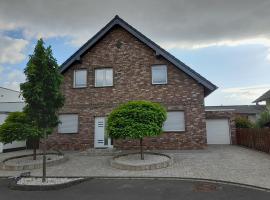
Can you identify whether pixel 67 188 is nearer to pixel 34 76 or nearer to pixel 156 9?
pixel 34 76

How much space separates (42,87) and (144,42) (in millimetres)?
9849

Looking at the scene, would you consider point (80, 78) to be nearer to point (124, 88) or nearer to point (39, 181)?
→ point (124, 88)

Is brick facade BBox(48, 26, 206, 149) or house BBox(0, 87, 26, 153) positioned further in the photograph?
house BBox(0, 87, 26, 153)

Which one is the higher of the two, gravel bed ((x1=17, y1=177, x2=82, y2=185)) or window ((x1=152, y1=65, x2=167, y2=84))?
window ((x1=152, y1=65, x2=167, y2=84))

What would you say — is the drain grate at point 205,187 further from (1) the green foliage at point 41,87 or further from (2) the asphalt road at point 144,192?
(1) the green foliage at point 41,87

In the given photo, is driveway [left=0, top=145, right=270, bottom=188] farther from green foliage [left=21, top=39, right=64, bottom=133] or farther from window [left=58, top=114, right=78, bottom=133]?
window [left=58, top=114, right=78, bottom=133]

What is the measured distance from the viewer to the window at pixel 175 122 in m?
16.8

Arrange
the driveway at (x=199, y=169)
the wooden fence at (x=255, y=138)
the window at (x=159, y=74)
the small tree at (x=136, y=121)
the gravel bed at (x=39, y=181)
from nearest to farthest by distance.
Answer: the gravel bed at (x=39, y=181) < the driveway at (x=199, y=169) < the small tree at (x=136, y=121) < the wooden fence at (x=255, y=138) < the window at (x=159, y=74)

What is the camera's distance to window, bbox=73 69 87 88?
60.4 feet

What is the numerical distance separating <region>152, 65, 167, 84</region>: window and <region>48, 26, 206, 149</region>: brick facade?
0.98 feet

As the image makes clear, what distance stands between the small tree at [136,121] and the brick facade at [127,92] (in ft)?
14.6

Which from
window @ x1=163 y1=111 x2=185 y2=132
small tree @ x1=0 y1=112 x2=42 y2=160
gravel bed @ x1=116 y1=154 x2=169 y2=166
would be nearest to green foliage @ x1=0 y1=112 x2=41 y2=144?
small tree @ x1=0 y1=112 x2=42 y2=160

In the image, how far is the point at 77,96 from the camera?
59.8 feet

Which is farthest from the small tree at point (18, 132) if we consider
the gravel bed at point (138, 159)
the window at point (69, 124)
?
the window at point (69, 124)
